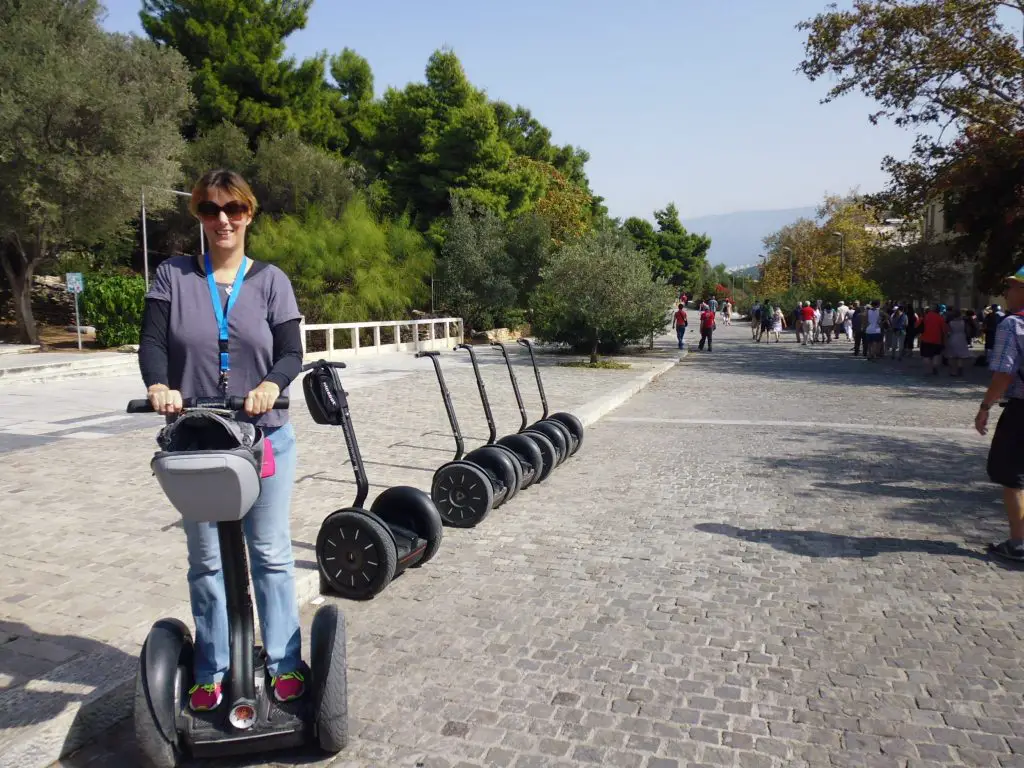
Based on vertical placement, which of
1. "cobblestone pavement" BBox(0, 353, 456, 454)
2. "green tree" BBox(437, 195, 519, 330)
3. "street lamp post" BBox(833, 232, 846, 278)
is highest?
"street lamp post" BBox(833, 232, 846, 278)

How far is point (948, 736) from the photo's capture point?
2996mm

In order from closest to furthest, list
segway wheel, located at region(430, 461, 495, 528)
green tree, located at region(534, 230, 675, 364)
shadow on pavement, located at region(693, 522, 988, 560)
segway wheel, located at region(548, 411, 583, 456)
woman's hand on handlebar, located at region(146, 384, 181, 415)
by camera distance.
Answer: woman's hand on handlebar, located at region(146, 384, 181, 415) → shadow on pavement, located at region(693, 522, 988, 560) → segway wheel, located at region(430, 461, 495, 528) → segway wheel, located at region(548, 411, 583, 456) → green tree, located at region(534, 230, 675, 364)

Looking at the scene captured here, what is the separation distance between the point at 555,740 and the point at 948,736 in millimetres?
1461

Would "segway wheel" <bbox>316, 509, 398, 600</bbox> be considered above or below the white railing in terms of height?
below

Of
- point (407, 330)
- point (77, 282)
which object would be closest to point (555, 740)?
point (77, 282)

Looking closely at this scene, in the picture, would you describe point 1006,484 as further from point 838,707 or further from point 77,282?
point 77,282

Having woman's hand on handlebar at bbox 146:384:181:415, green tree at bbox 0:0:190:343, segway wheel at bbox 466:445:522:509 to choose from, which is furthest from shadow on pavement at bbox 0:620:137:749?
green tree at bbox 0:0:190:343

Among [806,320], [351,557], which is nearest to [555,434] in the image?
[351,557]

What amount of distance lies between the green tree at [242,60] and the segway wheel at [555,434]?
29.0 m

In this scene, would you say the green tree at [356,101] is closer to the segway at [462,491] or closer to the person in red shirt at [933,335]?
the person in red shirt at [933,335]

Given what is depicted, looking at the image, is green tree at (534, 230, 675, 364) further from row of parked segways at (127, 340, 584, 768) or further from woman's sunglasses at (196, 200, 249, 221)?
woman's sunglasses at (196, 200, 249, 221)

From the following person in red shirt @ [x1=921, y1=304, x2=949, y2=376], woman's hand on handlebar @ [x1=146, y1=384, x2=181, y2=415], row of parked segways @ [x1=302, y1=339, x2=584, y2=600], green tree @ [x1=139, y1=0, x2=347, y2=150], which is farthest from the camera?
green tree @ [x1=139, y1=0, x2=347, y2=150]

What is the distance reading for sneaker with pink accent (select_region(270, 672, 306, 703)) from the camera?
9.21ft

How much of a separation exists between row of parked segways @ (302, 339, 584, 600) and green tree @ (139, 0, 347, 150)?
97.7 feet
